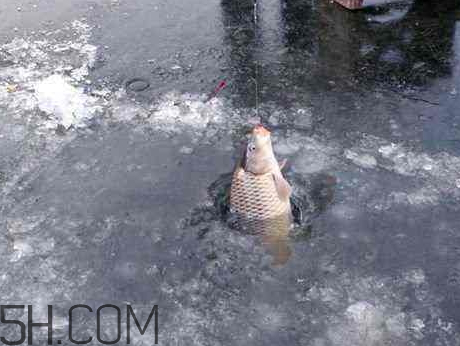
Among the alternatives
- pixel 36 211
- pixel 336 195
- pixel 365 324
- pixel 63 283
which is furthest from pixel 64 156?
pixel 365 324

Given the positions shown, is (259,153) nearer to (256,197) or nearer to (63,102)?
(256,197)

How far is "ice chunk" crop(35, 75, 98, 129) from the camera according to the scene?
7.08 m

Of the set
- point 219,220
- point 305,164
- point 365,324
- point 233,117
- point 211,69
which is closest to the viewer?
Answer: point 365,324

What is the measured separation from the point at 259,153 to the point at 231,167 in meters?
1.16

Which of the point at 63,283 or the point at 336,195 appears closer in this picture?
the point at 63,283

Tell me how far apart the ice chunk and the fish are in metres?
2.58

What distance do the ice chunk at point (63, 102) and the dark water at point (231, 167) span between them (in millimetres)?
103

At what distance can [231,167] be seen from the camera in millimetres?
6312

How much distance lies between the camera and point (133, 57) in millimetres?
8094

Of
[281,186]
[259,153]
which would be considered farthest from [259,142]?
[281,186]

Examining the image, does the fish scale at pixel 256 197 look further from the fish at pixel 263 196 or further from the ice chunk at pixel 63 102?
the ice chunk at pixel 63 102

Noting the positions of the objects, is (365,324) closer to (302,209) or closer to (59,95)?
(302,209)

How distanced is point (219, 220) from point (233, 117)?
165 cm

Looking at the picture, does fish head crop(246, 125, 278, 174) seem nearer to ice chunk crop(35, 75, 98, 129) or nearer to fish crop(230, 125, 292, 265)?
fish crop(230, 125, 292, 265)
